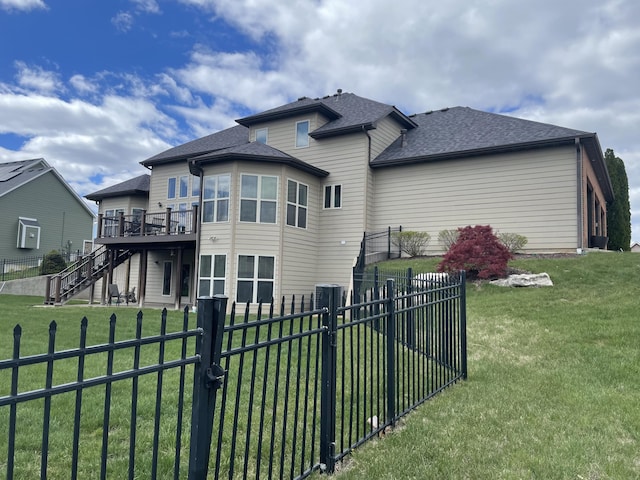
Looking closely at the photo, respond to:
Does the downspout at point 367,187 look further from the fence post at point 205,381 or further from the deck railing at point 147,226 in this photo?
the fence post at point 205,381

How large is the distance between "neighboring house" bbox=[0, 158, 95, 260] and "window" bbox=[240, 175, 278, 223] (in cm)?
1621

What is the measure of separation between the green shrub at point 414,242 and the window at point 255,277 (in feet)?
16.6

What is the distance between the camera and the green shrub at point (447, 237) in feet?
51.2

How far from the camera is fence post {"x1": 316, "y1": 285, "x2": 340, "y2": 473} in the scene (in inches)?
129

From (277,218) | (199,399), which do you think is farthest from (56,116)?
(199,399)

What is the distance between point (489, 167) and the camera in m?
15.6

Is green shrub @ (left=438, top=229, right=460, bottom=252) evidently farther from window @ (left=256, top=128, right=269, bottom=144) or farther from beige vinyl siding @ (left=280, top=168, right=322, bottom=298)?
window @ (left=256, top=128, right=269, bottom=144)

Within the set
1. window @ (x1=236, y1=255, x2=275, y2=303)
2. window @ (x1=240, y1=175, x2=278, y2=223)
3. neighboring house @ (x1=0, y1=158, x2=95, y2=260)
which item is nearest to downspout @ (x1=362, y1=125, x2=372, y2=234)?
window @ (x1=240, y1=175, x2=278, y2=223)

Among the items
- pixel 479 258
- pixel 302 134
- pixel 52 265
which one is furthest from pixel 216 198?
pixel 52 265

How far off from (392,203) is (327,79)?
418 inches

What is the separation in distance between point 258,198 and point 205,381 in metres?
13.7

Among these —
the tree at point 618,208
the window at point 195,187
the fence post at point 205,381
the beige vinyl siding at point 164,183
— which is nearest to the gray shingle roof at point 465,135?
the window at point 195,187

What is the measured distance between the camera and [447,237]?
15773 millimetres

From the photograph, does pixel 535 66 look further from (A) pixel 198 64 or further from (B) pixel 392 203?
(A) pixel 198 64
